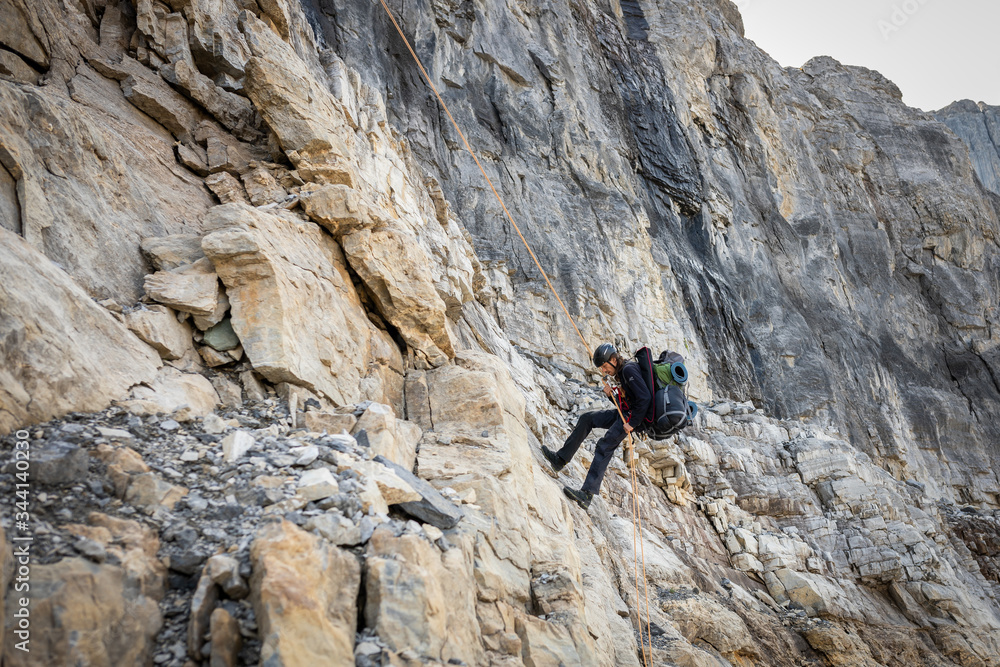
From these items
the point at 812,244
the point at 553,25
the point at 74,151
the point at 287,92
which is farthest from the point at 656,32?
the point at 74,151

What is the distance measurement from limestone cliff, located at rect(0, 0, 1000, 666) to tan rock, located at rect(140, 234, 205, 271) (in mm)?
48

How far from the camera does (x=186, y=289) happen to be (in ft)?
19.6

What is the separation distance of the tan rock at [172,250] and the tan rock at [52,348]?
130cm

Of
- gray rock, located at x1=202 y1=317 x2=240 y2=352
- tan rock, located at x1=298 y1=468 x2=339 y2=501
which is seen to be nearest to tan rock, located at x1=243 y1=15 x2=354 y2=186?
gray rock, located at x1=202 y1=317 x2=240 y2=352

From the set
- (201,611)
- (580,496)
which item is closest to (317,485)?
(201,611)

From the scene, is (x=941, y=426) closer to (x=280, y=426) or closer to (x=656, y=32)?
(x=656, y=32)

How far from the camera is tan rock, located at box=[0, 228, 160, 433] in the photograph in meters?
4.04

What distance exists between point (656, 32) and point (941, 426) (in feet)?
62.1

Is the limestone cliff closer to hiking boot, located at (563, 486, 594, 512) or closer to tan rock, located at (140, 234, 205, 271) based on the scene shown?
tan rock, located at (140, 234, 205, 271)

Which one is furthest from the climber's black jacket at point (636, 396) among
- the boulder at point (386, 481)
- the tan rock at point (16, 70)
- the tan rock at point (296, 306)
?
the tan rock at point (16, 70)

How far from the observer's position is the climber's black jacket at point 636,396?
8.11 m

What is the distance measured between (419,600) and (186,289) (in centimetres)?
390

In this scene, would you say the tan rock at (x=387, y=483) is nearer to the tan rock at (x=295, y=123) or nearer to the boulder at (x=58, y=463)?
the boulder at (x=58, y=463)

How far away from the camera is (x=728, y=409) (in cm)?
1733
